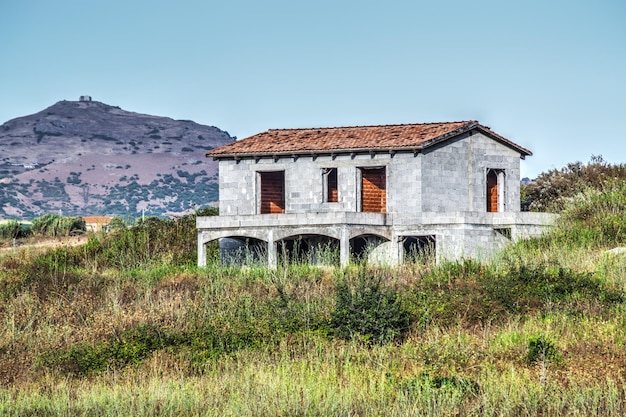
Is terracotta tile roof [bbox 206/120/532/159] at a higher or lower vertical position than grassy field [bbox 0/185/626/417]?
higher

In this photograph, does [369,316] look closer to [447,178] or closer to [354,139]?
[447,178]

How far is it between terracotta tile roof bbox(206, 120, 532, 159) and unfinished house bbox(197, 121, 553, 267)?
45mm

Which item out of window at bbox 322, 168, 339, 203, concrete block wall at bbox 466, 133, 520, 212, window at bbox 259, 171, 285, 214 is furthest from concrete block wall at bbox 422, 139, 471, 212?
window at bbox 259, 171, 285, 214

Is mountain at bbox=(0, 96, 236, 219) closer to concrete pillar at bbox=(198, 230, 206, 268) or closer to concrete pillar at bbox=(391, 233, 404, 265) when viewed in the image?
concrete pillar at bbox=(198, 230, 206, 268)

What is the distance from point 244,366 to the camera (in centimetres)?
2008

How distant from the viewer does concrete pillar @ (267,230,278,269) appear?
3353 cm

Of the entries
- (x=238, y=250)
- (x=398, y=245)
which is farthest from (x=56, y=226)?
(x=398, y=245)

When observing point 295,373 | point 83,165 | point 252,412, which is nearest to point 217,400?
point 252,412

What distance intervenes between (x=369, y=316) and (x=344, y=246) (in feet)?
35.7

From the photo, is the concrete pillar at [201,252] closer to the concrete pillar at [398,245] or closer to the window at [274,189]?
the window at [274,189]

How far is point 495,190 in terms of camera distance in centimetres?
3888

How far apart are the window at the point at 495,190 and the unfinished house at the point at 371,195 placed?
1.4 inches

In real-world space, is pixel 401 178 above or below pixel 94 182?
below

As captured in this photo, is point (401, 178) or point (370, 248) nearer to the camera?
point (370, 248)
